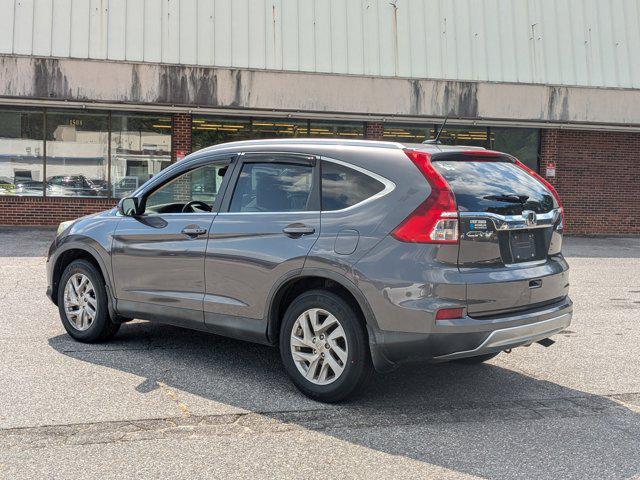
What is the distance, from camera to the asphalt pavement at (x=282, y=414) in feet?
12.6

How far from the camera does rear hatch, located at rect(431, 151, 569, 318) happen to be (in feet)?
14.9

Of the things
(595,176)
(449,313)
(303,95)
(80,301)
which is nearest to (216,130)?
(303,95)

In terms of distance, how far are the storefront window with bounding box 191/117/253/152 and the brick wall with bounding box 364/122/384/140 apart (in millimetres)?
2962

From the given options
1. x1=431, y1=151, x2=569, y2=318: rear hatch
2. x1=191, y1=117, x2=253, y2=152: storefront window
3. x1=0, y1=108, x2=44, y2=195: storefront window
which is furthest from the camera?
x1=191, y1=117, x2=253, y2=152: storefront window

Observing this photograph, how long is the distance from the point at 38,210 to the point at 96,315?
12.2 m

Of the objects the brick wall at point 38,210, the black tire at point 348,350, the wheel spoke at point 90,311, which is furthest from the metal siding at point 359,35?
the black tire at point 348,350

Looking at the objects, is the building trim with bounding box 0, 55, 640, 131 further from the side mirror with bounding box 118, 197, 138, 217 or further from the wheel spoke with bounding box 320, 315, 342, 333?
the wheel spoke with bounding box 320, 315, 342, 333

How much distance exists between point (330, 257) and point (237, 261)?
85cm

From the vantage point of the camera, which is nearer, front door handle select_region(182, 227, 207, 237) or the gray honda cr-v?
the gray honda cr-v

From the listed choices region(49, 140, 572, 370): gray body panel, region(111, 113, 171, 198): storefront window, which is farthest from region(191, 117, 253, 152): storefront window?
region(49, 140, 572, 370): gray body panel

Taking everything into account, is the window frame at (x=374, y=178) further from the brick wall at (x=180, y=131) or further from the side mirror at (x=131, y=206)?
the brick wall at (x=180, y=131)

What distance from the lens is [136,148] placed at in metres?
17.8

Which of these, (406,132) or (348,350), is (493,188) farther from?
(406,132)

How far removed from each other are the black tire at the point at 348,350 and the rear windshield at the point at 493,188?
40.0 inches
